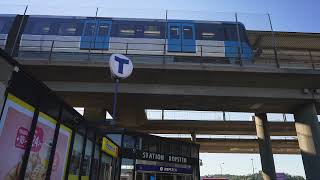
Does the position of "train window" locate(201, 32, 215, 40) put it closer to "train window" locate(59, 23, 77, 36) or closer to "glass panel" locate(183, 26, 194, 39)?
"glass panel" locate(183, 26, 194, 39)

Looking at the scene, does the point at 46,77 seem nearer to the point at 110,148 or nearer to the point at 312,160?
the point at 110,148

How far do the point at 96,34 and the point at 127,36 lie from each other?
6.83 feet

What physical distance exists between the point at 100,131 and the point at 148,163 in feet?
38.7

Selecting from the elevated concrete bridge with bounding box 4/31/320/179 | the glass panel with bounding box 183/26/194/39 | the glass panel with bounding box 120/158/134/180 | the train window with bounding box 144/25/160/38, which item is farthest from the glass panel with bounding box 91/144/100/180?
the glass panel with bounding box 183/26/194/39

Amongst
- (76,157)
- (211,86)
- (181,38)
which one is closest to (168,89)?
(211,86)

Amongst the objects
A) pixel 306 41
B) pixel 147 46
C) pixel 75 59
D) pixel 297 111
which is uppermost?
pixel 306 41

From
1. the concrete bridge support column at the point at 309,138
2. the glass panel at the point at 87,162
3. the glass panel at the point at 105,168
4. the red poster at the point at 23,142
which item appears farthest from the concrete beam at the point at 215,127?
the red poster at the point at 23,142

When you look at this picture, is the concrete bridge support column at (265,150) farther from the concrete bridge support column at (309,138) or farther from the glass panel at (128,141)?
the glass panel at (128,141)

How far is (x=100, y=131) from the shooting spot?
382 inches

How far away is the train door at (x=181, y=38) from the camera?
749 inches

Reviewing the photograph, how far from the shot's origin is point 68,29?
19.5 metres

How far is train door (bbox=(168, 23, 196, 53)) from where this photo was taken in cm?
1902

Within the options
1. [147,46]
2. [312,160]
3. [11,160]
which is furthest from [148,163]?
[11,160]

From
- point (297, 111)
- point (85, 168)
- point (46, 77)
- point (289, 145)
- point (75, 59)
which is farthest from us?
point (289, 145)
